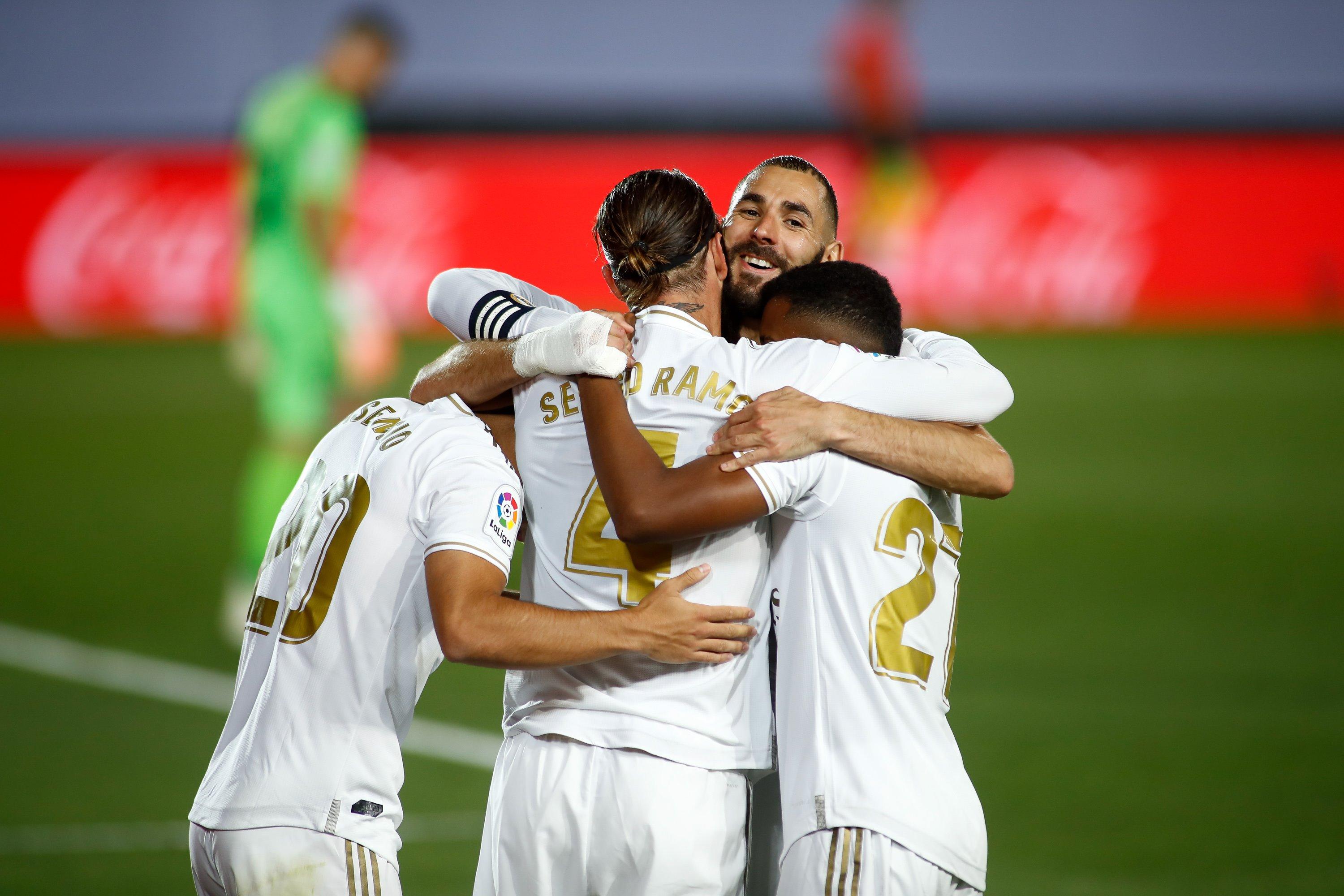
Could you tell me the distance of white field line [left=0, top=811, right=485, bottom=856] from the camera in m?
5.16

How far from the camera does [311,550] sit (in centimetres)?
284

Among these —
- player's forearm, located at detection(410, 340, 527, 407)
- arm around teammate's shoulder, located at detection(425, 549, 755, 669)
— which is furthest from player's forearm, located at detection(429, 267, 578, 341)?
arm around teammate's shoulder, located at detection(425, 549, 755, 669)

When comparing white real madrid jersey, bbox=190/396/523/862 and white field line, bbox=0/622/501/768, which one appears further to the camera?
white field line, bbox=0/622/501/768

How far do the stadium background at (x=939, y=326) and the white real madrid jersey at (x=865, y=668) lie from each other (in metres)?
2.26

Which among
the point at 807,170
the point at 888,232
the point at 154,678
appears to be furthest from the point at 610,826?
the point at 888,232

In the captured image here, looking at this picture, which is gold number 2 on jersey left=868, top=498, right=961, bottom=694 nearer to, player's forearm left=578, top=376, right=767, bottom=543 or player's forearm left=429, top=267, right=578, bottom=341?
player's forearm left=578, top=376, right=767, bottom=543

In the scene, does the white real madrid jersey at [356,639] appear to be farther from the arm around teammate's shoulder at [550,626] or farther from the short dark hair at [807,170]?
the short dark hair at [807,170]

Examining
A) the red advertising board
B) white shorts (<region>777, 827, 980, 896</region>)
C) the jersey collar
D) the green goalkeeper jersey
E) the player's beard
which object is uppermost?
the red advertising board

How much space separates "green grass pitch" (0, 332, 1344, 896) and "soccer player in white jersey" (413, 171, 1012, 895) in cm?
214

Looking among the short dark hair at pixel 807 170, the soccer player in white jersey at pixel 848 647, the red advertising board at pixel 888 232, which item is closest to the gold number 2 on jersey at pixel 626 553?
the soccer player in white jersey at pixel 848 647

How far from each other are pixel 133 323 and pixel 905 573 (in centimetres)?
1742

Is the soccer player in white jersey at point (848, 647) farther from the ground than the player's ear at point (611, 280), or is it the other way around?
the player's ear at point (611, 280)

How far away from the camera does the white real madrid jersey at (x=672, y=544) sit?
9.36ft

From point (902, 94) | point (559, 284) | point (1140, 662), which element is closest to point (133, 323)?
point (559, 284)
